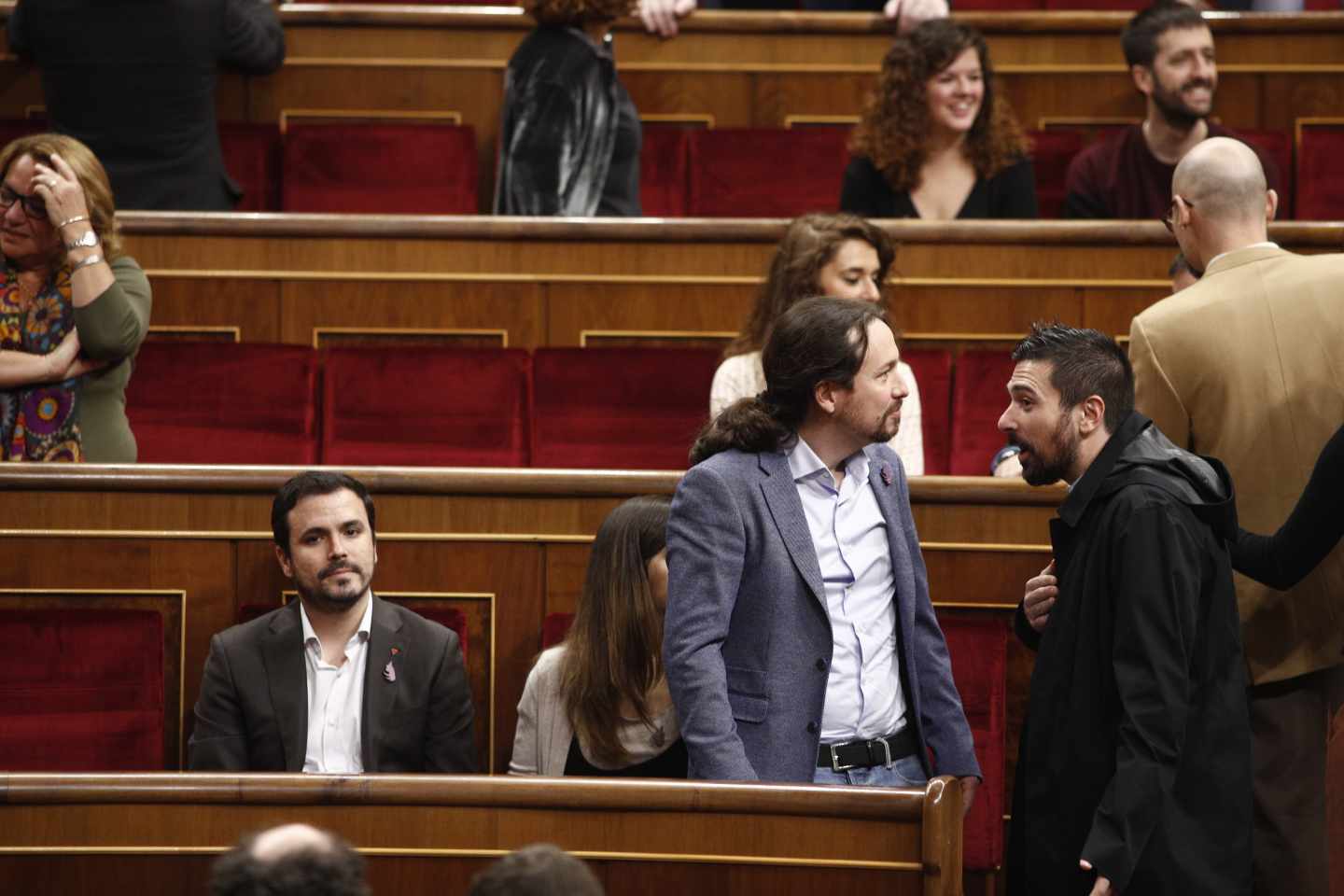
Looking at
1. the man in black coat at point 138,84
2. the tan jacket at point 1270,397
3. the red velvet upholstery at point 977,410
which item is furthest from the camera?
the man in black coat at point 138,84

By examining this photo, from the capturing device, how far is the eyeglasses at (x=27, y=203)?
1.48 m

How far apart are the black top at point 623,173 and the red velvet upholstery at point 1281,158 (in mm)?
732

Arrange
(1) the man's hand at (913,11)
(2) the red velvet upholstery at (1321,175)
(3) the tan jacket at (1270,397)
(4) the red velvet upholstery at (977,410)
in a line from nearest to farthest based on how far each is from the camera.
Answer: (3) the tan jacket at (1270,397) < (4) the red velvet upholstery at (977,410) < (2) the red velvet upholstery at (1321,175) < (1) the man's hand at (913,11)

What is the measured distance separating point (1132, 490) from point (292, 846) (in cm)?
55

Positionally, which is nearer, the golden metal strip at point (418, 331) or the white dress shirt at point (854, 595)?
the white dress shirt at point (854, 595)

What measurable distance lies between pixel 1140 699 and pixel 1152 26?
1228 millimetres

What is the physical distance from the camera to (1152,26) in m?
2.01

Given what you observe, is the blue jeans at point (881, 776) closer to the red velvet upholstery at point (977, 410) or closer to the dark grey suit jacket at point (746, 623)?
the dark grey suit jacket at point (746, 623)

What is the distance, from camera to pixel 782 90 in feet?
7.77

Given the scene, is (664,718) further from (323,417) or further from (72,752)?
(323,417)

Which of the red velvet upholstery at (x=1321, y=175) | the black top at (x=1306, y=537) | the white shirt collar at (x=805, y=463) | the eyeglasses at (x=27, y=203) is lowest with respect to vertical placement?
the black top at (x=1306, y=537)

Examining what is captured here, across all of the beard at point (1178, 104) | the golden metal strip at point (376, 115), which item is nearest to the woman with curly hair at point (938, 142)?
the beard at point (1178, 104)

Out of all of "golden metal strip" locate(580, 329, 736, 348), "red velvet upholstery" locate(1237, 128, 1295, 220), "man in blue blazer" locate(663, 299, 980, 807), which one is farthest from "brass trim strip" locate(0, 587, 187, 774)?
"red velvet upholstery" locate(1237, 128, 1295, 220)

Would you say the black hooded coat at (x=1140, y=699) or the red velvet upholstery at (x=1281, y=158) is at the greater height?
the red velvet upholstery at (x=1281, y=158)
